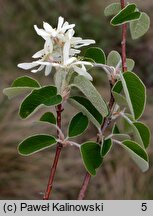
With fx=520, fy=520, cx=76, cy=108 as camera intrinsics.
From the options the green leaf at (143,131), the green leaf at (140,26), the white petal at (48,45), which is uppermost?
the green leaf at (140,26)

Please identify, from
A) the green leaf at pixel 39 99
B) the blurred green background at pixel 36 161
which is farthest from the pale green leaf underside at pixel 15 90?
the blurred green background at pixel 36 161

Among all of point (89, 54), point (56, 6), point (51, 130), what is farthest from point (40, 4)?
point (89, 54)

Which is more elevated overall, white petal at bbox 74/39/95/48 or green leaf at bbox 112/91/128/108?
white petal at bbox 74/39/95/48

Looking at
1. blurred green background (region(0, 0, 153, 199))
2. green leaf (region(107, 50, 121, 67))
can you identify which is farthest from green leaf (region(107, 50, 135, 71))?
blurred green background (region(0, 0, 153, 199))

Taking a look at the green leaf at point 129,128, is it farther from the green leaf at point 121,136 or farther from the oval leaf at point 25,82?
the oval leaf at point 25,82

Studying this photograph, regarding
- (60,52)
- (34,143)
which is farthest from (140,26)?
(34,143)

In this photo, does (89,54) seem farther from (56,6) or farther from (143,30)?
(56,6)

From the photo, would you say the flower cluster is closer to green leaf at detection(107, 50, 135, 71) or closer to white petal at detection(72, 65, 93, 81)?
white petal at detection(72, 65, 93, 81)
